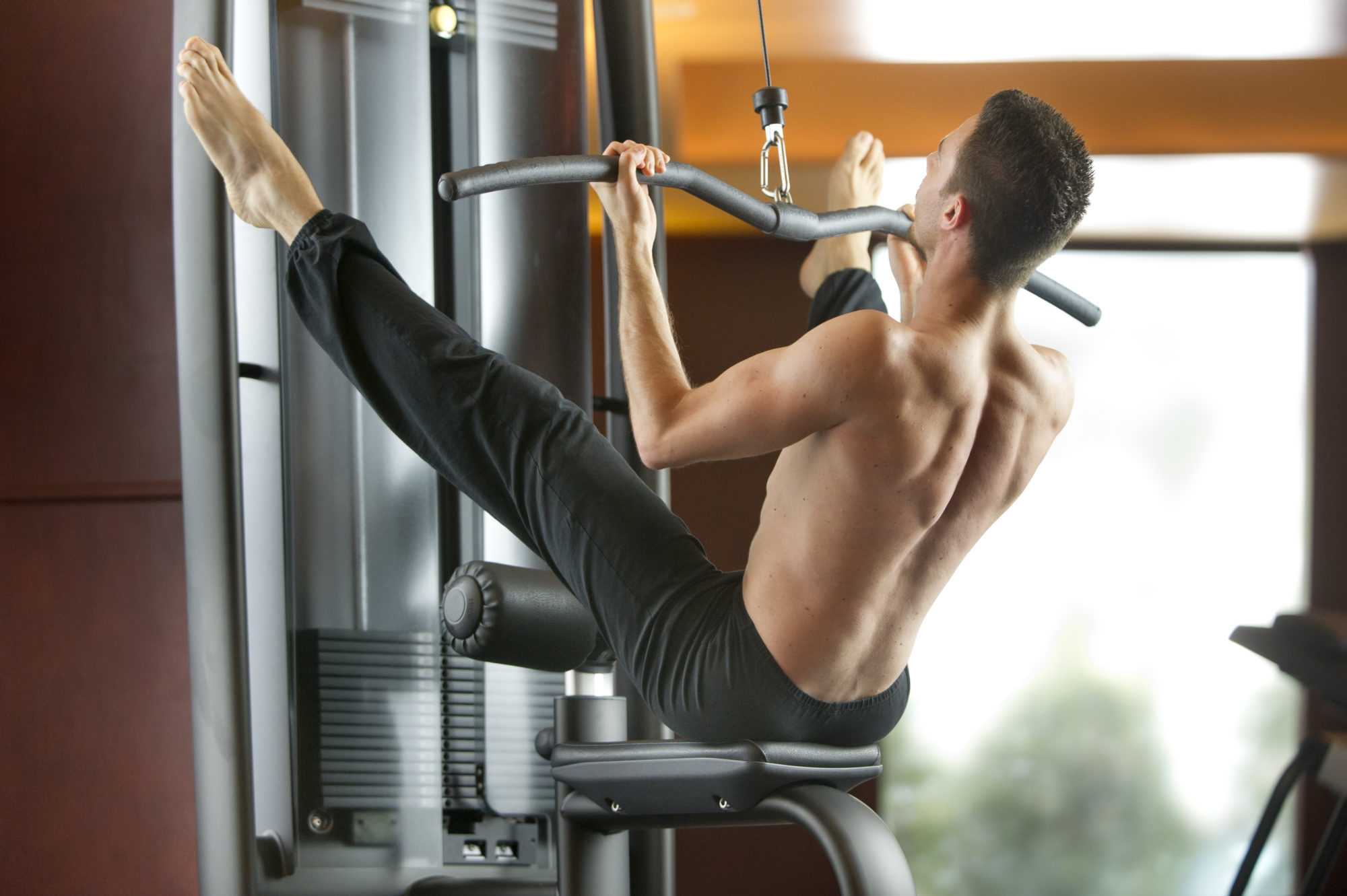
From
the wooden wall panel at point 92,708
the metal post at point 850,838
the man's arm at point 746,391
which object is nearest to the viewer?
the metal post at point 850,838

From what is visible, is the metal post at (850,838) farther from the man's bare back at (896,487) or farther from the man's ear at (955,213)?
the man's ear at (955,213)

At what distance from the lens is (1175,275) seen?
3.82 m

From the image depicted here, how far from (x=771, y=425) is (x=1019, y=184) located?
1.42 feet

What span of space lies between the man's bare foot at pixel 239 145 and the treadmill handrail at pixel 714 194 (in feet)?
1.00

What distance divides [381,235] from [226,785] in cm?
86

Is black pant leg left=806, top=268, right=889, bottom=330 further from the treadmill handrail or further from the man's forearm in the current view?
the man's forearm

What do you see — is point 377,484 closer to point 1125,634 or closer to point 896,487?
point 896,487

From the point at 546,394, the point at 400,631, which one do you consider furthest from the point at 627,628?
the point at 400,631

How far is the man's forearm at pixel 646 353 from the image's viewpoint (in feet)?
4.39

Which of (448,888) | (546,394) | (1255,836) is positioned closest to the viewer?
(546,394)

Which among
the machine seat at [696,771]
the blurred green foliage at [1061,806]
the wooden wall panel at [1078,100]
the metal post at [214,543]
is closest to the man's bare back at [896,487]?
the machine seat at [696,771]

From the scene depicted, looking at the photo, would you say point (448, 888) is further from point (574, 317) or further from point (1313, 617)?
point (1313, 617)

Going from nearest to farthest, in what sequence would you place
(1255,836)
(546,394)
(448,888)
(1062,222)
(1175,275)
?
(1062,222), (546,394), (448,888), (1255,836), (1175,275)

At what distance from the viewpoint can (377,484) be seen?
1.77 metres
